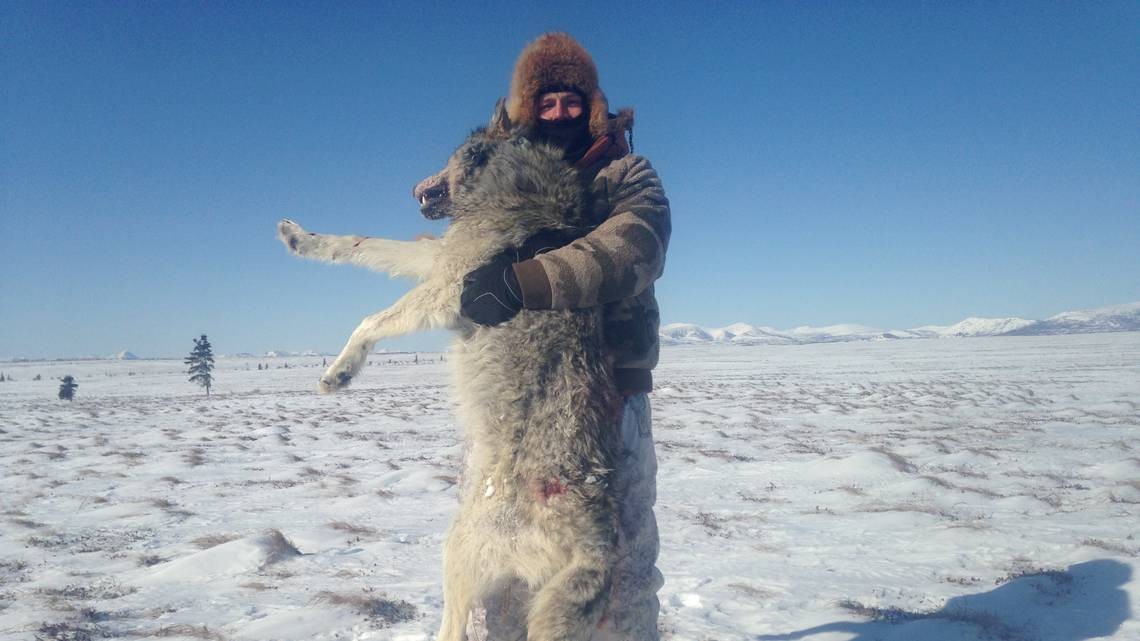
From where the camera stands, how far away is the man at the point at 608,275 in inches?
73.3

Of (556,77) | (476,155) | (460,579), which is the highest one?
(556,77)

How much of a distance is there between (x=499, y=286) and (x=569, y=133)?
0.80 metres

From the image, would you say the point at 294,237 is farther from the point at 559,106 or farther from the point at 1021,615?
Result: the point at 1021,615

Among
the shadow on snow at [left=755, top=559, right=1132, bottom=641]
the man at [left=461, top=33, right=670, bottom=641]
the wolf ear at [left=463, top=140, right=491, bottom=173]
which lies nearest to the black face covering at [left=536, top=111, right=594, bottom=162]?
the man at [left=461, top=33, right=670, bottom=641]

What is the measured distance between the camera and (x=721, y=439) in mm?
10969

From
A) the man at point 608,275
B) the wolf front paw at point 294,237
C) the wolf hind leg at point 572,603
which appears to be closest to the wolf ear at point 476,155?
the man at point 608,275

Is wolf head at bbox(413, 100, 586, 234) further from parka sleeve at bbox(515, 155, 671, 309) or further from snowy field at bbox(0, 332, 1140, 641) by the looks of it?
snowy field at bbox(0, 332, 1140, 641)

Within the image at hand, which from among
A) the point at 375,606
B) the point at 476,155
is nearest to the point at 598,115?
the point at 476,155

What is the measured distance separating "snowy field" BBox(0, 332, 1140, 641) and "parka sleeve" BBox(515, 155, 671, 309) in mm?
826

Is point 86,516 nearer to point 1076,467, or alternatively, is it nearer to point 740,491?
point 740,491

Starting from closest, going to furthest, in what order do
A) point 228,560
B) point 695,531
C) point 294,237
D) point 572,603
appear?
point 572,603 < point 294,237 < point 228,560 < point 695,531

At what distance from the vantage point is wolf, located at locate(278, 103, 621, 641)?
183 cm

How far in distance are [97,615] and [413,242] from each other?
367cm

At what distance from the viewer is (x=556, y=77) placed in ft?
7.80
